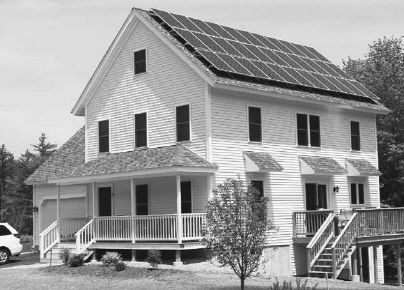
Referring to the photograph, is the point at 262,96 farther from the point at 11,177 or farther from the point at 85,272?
the point at 11,177

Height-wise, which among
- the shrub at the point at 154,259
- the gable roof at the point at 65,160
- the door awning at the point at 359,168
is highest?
the gable roof at the point at 65,160

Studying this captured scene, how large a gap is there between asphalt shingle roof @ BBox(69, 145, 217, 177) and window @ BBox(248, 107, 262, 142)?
9.42 ft

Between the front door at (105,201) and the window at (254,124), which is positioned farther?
the front door at (105,201)

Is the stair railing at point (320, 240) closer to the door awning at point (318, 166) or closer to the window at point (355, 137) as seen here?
the door awning at point (318, 166)

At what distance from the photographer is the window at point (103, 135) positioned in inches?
1272

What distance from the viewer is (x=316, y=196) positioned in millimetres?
32250

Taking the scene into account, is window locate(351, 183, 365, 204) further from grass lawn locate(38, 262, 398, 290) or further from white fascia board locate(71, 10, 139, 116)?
white fascia board locate(71, 10, 139, 116)

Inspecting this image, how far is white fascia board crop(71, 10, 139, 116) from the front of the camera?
31.1 metres

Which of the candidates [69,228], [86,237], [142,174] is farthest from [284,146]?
[69,228]

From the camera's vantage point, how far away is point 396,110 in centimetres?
4316

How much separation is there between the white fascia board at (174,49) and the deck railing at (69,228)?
883 cm

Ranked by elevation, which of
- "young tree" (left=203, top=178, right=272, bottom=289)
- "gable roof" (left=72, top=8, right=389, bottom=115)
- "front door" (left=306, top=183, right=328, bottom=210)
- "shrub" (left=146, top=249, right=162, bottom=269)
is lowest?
"shrub" (left=146, top=249, right=162, bottom=269)

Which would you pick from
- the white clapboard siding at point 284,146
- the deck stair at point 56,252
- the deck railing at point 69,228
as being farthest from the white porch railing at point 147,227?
the deck railing at point 69,228

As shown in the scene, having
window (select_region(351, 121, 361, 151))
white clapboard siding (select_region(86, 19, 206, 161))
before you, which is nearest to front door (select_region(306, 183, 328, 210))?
window (select_region(351, 121, 361, 151))
